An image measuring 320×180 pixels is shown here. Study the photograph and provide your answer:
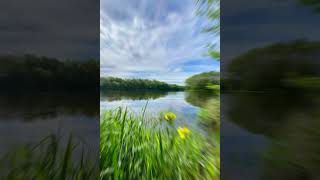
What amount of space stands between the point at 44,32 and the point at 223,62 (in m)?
1.20

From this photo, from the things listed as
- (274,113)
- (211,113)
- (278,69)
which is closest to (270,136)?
(274,113)

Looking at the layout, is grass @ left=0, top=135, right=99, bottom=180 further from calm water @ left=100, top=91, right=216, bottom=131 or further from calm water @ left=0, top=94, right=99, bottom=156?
calm water @ left=100, top=91, right=216, bottom=131

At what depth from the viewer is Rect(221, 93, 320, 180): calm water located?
1.96 meters

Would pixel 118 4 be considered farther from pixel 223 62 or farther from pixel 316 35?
pixel 316 35

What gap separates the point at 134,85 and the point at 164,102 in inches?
11.2

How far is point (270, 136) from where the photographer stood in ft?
7.07

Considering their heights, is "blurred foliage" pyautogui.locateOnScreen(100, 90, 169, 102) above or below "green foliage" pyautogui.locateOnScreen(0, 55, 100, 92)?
below

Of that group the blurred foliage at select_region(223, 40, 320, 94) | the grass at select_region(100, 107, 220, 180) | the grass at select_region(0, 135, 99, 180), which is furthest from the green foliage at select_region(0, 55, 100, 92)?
the blurred foliage at select_region(223, 40, 320, 94)

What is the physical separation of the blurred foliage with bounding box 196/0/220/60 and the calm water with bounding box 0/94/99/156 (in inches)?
40.4

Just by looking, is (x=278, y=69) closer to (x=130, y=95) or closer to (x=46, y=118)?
(x=130, y=95)

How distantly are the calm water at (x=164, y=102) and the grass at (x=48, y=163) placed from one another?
0.57 m

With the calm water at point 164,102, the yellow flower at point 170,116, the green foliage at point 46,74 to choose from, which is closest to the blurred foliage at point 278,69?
the calm water at point 164,102

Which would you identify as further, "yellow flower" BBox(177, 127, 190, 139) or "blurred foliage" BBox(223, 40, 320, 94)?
"yellow flower" BBox(177, 127, 190, 139)

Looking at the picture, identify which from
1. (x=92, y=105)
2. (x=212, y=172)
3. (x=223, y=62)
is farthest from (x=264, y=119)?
(x=92, y=105)
